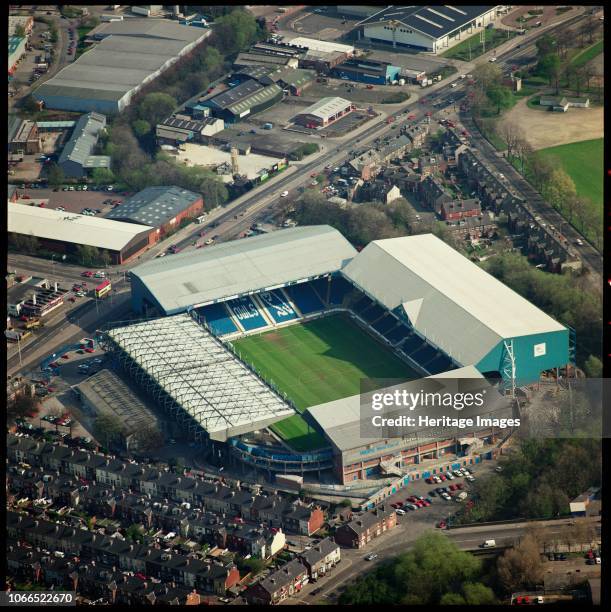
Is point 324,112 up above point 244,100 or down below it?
below

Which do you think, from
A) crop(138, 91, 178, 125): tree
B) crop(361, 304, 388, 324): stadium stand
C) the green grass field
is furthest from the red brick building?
crop(138, 91, 178, 125): tree

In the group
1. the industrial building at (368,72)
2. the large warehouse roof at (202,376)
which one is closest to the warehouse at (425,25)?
the industrial building at (368,72)

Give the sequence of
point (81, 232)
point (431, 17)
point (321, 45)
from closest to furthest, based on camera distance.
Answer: point (81, 232) < point (321, 45) < point (431, 17)

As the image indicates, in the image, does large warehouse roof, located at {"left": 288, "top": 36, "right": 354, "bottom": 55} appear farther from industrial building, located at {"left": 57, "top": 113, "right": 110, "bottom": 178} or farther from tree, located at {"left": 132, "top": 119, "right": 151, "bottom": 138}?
industrial building, located at {"left": 57, "top": 113, "right": 110, "bottom": 178}

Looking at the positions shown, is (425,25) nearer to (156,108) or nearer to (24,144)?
(156,108)

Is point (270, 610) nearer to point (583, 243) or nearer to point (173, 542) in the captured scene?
point (173, 542)

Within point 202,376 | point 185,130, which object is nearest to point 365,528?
point 202,376
